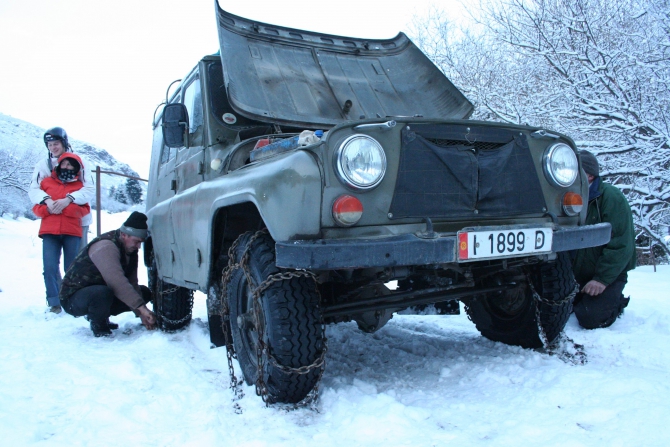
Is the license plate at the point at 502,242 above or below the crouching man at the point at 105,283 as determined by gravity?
above

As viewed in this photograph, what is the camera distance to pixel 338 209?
8.36 ft

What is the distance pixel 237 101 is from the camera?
3727 millimetres

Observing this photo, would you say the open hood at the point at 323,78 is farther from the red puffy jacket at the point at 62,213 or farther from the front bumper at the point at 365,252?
the red puffy jacket at the point at 62,213

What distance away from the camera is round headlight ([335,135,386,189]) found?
2.57 meters

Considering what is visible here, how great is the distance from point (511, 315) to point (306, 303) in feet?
5.89

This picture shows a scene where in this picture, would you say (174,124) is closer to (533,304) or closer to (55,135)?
(55,135)

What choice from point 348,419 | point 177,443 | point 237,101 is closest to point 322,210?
point 348,419

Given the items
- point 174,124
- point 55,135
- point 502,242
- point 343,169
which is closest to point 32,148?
point 55,135

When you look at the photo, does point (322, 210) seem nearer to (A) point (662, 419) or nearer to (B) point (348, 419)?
(B) point (348, 419)

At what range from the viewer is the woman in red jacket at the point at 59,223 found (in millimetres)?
5664

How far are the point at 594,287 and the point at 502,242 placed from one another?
1.84 metres

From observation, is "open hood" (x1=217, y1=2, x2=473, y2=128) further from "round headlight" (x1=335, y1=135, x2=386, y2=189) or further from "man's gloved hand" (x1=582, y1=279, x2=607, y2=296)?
"man's gloved hand" (x1=582, y1=279, x2=607, y2=296)

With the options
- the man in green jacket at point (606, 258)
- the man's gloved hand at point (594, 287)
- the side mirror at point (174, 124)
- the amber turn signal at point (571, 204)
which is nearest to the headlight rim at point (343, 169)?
the amber turn signal at point (571, 204)

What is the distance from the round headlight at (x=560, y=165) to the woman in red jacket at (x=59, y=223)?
461 centimetres
